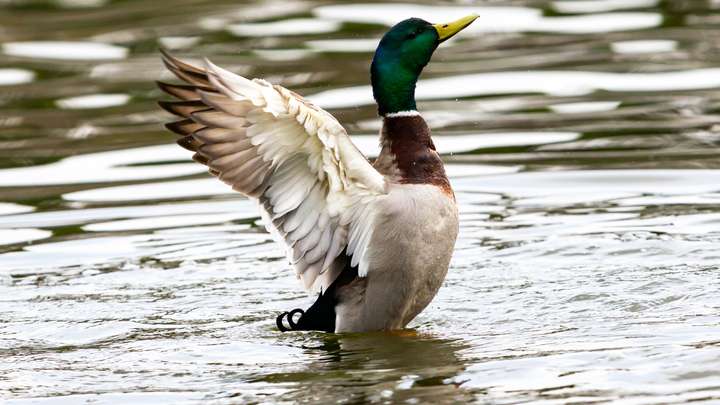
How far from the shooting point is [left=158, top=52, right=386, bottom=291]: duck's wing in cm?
641

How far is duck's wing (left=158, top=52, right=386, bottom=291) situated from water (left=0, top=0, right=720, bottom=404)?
0.47 m

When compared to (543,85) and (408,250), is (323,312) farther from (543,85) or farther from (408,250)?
(543,85)

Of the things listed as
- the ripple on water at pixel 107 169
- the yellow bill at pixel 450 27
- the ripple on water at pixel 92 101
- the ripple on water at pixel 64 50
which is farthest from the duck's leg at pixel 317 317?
the ripple on water at pixel 64 50

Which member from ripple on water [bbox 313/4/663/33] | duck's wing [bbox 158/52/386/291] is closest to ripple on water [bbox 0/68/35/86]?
ripple on water [bbox 313/4/663/33]

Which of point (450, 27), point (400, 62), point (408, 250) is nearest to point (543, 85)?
point (450, 27)

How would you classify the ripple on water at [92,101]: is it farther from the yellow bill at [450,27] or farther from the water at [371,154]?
the yellow bill at [450,27]

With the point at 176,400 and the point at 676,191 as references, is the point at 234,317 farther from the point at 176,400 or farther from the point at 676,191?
the point at 676,191

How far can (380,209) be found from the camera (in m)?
6.79

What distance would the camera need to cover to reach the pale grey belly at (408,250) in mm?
6746

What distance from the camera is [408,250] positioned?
22.2 ft

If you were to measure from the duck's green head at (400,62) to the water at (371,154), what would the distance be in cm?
105

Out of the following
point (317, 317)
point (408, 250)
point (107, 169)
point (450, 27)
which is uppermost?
point (450, 27)

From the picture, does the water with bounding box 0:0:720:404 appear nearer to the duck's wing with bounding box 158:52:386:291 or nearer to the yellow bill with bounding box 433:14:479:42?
the duck's wing with bounding box 158:52:386:291

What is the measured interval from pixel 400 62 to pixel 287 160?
84cm
